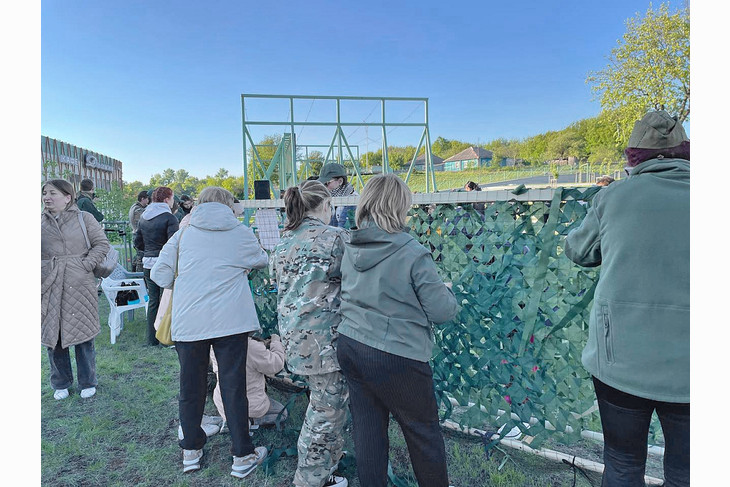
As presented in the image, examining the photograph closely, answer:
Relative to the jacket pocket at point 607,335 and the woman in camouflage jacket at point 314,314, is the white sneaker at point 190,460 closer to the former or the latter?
the woman in camouflage jacket at point 314,314

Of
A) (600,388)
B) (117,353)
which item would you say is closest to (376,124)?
(117,353)

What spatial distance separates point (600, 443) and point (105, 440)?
3.03m

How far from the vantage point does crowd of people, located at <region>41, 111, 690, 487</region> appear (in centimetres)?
133

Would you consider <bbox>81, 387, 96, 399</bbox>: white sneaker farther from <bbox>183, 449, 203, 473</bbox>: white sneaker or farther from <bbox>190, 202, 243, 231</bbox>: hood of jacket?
<bbox>190, 202, 243, 231</bbox>: hood of jacket

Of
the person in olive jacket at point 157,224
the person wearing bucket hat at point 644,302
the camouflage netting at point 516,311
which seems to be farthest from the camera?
the person in olive jacket at point 157,224

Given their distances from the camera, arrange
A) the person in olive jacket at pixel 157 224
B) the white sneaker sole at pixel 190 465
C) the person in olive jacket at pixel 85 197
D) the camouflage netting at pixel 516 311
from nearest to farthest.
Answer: the camouflage netting at pixel 516 311 < the white sneaker sole at pixel 190 465 < the person in olive jacket at pixel 157 224 < the person in olive jacket at pixel 85 197

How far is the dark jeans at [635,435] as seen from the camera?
136 centimetres

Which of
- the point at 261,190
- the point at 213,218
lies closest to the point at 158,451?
the point at 213,218

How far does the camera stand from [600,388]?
1479mm

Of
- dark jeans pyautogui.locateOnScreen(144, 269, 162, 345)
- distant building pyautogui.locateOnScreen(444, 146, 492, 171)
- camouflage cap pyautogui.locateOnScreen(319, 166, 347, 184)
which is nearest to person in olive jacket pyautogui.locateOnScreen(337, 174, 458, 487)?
camouflage cap pyautogui.locateOnScreen(319, 166, 347, 184)

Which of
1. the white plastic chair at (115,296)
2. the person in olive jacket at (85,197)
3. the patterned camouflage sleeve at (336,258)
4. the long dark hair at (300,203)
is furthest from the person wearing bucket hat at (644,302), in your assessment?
the person in olive jacket at (85,197)

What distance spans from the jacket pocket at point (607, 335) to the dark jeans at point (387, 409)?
0.65 metres

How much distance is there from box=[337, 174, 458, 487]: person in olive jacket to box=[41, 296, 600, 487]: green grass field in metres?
0.63

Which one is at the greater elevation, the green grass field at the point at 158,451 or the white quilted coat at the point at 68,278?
the white quilted coat at the point at 68,278
